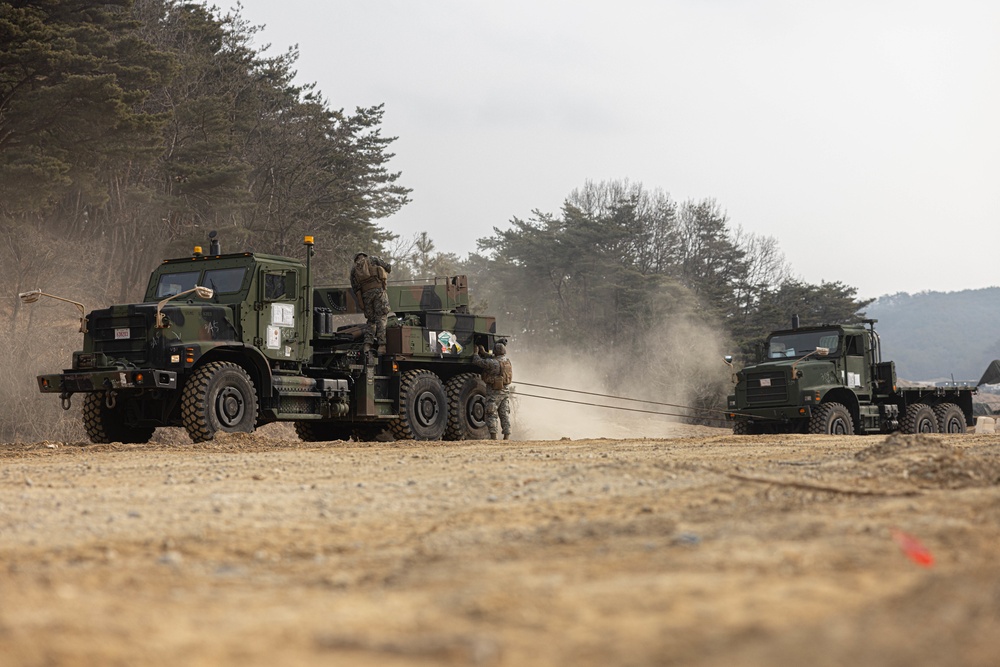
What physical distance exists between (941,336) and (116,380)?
175720mm

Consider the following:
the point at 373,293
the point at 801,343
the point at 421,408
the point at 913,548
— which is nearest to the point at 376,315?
the point at 373,293

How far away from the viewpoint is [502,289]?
203ft

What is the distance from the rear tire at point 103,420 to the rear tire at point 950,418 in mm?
18081

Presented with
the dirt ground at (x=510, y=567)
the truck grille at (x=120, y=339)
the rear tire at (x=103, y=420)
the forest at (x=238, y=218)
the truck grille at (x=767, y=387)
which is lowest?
the dirt ground at (x=510, y=567)

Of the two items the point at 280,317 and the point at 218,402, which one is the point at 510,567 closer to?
the point at 218,402

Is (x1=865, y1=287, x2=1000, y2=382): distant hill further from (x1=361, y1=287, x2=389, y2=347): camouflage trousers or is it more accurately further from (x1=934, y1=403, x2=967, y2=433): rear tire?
(x1=361, y1=287, x2=389, y2=347): camouflage trousers

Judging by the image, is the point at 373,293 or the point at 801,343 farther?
the point at 801,343

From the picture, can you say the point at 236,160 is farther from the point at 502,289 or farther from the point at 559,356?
the point at 502,289

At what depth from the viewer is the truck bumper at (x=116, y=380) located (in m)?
14.9

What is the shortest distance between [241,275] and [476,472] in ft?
26.5

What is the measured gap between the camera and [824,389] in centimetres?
2319

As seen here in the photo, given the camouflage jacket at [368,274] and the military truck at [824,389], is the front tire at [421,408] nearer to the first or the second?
the camouflage jacket at [368,274]

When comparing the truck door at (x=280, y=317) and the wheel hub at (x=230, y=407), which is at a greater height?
the truck door at (x=280, y=317)

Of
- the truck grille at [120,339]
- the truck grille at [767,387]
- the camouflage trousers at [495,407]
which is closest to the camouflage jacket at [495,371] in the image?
the camouflage trousers at [495,407]
